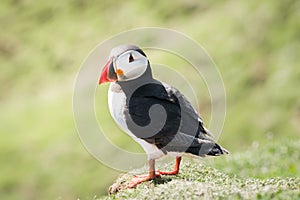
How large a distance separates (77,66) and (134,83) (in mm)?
20270

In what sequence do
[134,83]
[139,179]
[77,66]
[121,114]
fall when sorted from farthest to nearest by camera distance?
[77,66] < [139,179] < [134,83] < [121,114]

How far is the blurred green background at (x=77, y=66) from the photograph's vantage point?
22.7 meters

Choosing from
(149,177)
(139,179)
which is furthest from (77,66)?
(149,177)

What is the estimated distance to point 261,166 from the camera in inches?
556

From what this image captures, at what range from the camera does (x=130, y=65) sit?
9617 millimetres

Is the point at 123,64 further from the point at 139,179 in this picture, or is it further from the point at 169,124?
the point at 139,179

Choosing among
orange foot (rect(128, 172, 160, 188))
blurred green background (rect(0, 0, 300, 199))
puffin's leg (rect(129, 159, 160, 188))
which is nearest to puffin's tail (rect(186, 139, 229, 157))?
puffin's leg (rect(129, 159, 160, 188))

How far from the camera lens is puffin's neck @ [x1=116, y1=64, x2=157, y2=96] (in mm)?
9703

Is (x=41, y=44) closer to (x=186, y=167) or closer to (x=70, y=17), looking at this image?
(x=70, y=17)

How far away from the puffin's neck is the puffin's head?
2.6 inches

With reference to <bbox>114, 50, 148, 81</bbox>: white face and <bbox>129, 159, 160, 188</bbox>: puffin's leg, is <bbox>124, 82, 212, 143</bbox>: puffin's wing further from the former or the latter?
<bbox>129, 159, 160, 188</bbox>: puffin's leg

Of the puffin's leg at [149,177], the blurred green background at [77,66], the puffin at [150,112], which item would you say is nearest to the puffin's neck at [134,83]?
the puffin at [150,112]

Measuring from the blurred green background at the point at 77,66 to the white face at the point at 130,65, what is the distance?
30.4ft

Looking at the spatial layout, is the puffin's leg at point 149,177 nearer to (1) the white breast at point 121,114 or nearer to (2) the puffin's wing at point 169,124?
(1) the white breast at point 121,114
